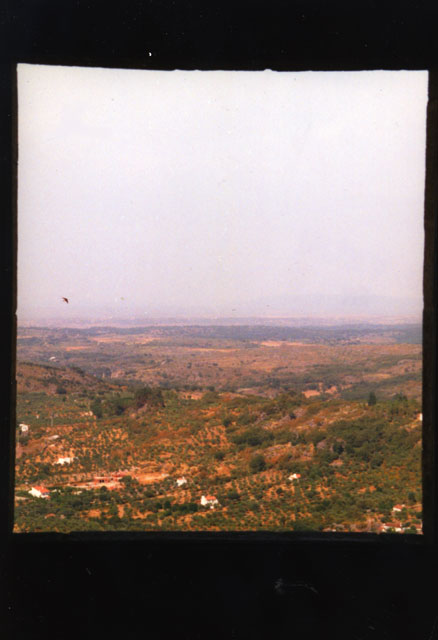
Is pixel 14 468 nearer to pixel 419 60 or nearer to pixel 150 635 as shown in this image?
pixel 150 635

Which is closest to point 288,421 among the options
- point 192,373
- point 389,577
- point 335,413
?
point 335,413

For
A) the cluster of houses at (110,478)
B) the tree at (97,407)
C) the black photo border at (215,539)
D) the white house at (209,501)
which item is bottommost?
the white house at (209,501)

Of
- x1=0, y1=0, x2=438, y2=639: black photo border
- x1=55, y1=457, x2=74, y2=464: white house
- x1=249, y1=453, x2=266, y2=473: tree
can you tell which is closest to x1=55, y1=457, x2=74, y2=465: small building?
x1=55, y1=457, x2=74, y2=464: white house

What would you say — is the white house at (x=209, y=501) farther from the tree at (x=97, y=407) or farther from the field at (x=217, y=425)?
the tree at (x=97, y=407)

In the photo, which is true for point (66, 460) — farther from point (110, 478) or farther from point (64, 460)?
point (110, 478)

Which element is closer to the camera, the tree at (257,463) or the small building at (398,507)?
the small building at (398,507)

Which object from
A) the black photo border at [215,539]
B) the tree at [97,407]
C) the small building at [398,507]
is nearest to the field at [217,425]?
the tree at [97,407]

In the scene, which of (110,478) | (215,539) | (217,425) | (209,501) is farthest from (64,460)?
(215,539)
